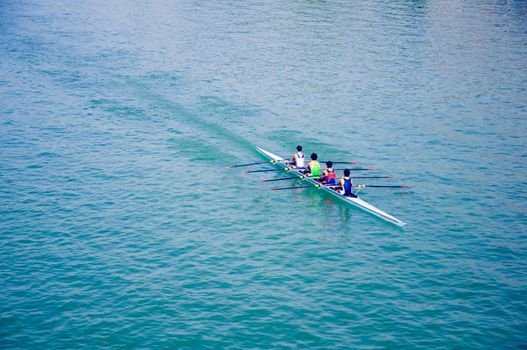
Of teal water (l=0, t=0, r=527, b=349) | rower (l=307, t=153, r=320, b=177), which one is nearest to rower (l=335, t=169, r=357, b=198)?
teal water (l=0, t=0, r=527, b=349)

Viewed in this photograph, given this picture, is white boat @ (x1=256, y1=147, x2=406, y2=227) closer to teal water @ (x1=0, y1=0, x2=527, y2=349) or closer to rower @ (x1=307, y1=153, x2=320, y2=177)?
rower @ (x1=307, y1=153, x2=320, y2=177)

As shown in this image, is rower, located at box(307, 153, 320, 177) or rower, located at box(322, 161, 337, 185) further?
rower, located at box(307, 153, 320, 177)

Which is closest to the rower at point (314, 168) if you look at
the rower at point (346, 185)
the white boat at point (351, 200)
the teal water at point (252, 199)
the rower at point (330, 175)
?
the white boat at point (351, 200)

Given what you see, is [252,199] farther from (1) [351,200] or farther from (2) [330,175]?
(1) [351,200]

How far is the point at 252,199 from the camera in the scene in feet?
141

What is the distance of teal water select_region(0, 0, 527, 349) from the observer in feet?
97.8

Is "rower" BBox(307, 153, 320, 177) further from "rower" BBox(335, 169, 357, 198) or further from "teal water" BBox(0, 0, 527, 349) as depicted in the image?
"rower" BBox(335, 169, 357, 198)

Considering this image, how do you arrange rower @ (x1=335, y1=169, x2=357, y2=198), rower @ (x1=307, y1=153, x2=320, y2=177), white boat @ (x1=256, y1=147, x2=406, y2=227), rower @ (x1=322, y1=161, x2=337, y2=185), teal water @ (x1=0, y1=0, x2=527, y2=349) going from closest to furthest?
teal water @ (x1=0, y1=0, x2=527, y2=349)
white boat @ (x1=256, y1=147, x2=406, y2=227)
rower @ (x1=335, y1=169, x2=357, y2=198)
rower @ (x1=322, y1=161, x2=337, y2=185)
rower @ (x1=307, y1=153, x2=320, y2=177)

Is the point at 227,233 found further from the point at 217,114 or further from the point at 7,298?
the point at 217,114

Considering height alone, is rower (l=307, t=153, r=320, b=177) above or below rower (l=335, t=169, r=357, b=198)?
above

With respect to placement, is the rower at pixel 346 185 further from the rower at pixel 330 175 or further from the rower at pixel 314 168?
the rower at pixel 314 168

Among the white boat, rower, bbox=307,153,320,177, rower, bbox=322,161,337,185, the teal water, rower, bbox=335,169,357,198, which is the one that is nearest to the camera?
the teal water

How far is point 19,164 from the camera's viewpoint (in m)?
48.8

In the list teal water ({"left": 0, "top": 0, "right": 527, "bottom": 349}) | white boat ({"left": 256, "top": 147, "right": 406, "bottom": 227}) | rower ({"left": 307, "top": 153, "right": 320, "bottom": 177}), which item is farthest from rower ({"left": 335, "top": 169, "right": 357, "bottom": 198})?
rower ({"left": 307, "top": 153, "right": 320, "bottom": 177})
